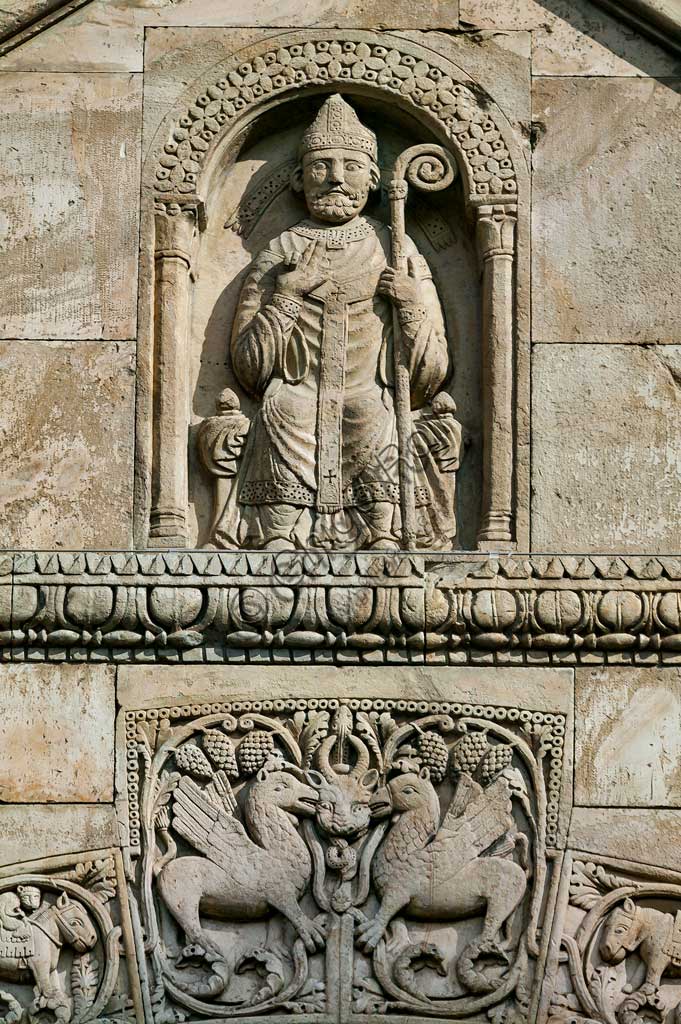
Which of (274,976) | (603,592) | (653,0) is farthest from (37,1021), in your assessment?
(653,0)

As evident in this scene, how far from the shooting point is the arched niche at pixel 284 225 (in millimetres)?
9930

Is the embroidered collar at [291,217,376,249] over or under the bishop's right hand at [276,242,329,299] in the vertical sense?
over

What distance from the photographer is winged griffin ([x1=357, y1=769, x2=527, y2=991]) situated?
930 cm

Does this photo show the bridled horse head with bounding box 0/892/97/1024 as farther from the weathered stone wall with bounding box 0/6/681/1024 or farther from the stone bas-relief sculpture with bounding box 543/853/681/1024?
the stone bas-relief sculpture with bounding box 543/853/681/1024

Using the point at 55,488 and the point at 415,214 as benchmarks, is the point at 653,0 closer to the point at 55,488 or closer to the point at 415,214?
the point at 415,214

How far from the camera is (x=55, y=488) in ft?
32.3

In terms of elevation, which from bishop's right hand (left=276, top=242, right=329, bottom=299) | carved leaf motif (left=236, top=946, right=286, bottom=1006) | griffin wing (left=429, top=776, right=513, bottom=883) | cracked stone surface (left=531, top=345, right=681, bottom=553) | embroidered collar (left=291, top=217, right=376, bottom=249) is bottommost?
carved leaf motif (left=236, top=946, right=286, bottom=1006)

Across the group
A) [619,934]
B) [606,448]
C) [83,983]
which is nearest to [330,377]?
[606,448]

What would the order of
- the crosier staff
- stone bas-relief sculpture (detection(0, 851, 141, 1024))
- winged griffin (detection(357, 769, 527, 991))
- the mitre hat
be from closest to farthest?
stone bas-relief sculpture (detection(0, 851, 141, 1024)) → winged griffin (detection(357, 769, 527, 991)) → the crosier staff → the mitre hat

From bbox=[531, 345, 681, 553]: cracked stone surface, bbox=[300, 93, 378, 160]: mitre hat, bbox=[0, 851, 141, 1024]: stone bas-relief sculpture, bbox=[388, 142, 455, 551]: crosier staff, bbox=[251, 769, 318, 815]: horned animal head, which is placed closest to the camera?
bbox=[0, 851, 141, 1024]: stone bas-relief sculpture

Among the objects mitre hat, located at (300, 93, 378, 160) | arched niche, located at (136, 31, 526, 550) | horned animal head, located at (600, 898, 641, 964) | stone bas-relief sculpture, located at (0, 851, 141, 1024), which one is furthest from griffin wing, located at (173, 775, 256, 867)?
mitre hat, located at (300, 93, 378, 160)

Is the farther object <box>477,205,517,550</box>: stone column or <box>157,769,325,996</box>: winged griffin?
<box>477,205,517,550</box>: stone column

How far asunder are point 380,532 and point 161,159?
5.89 ft

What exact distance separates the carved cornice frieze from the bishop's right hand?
3.91 ft
